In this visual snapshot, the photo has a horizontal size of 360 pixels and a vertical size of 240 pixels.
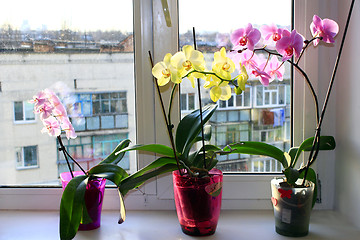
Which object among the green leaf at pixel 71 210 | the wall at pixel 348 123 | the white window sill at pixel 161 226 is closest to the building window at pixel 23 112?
the white window sill at pixel 161 226

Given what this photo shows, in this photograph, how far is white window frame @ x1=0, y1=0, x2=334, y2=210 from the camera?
134 centimetres

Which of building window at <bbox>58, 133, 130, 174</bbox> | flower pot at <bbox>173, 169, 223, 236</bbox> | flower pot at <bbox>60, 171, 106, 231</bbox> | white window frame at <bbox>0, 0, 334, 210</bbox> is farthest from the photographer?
building window at <bbox>58, 133, 130, 174</bbox>

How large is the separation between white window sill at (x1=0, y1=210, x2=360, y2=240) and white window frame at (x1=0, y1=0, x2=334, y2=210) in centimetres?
4

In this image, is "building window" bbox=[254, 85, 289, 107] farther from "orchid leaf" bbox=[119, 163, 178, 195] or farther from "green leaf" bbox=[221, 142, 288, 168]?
"orchid leaf" bbox=[119, 163, 178, 195]

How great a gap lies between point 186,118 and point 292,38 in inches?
15.1

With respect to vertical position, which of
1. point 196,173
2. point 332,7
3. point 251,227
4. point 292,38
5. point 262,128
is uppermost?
point 332,7

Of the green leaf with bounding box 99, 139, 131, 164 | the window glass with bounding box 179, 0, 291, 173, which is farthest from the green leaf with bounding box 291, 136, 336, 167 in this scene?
the green leaf with bounding box 99, 139, 131, 164

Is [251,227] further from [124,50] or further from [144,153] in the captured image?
[124,50]

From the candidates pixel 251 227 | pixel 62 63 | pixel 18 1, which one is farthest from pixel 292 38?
pixel 18 1

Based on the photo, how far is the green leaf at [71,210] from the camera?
3.51 ft

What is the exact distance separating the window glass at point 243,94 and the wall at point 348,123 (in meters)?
0.17

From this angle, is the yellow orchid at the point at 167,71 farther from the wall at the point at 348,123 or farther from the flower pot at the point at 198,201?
the wall at the point at 348,123

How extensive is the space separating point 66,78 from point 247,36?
2.32 ft

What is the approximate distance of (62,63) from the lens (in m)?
1.44
